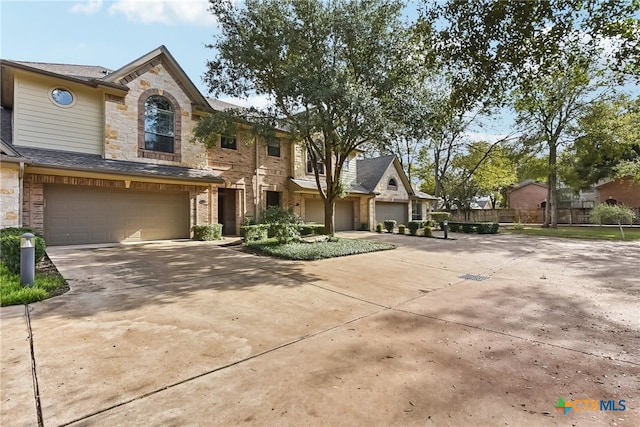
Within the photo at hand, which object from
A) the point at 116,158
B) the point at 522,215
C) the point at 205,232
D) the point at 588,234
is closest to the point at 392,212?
the point at 588,234

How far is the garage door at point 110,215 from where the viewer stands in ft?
36.0

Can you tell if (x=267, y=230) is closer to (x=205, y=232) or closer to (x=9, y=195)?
(x=205, y=232)

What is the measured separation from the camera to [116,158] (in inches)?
481

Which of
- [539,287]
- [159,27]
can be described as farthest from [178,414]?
[159,27]

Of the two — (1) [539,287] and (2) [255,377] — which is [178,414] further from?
(1) [539,287]

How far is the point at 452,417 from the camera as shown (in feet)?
7.55

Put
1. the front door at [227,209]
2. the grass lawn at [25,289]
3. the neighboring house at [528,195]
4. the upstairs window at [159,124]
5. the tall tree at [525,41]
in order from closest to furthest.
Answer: the grass lawn at [25,289], the tall tree at [525,41], the upstairs window at [159,124], the front door at [227,209], the neighboring house at [528,195]

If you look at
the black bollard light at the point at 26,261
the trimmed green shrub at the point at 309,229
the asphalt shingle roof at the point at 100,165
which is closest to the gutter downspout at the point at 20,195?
the asphalt shingle roof at the point at 100,165

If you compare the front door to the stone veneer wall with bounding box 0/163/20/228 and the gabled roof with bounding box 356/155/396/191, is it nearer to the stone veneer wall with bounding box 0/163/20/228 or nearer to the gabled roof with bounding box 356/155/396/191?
the stone veneer wall with bounding box 0/163/20/228

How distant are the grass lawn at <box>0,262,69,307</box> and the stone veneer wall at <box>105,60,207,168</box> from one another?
743 cm

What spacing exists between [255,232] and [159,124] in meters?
6.45

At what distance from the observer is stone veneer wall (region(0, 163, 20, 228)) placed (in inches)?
354

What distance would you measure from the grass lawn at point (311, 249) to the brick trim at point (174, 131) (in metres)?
5.84

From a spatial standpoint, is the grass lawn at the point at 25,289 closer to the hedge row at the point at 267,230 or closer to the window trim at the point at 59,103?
the hedge row at the point at 267,230
